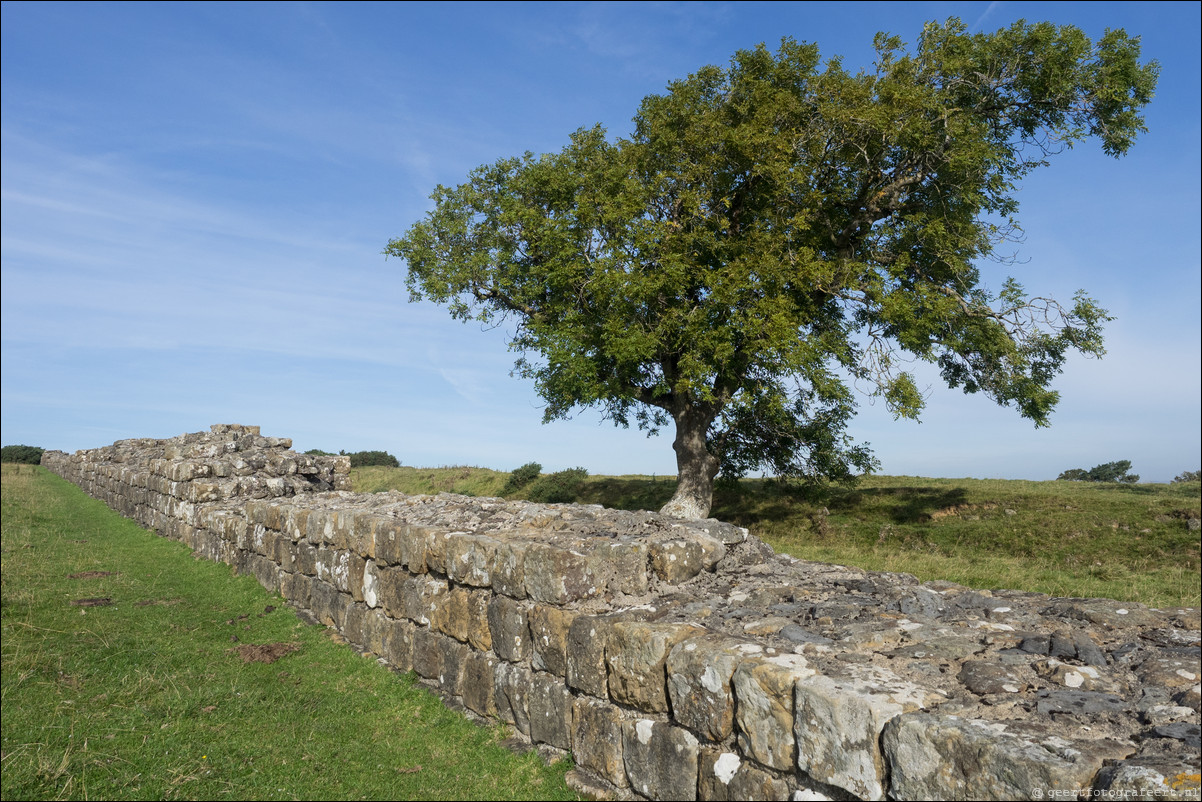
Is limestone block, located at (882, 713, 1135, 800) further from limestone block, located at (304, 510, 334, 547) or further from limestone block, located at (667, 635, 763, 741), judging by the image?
limestone block, located at (304, 510, 334, 547)

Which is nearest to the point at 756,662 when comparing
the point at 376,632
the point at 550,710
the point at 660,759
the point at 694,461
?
the point at 660,759

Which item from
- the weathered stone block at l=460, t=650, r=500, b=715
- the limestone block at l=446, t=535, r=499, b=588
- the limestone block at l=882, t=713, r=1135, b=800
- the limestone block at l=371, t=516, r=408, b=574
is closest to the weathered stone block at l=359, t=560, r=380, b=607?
the limestone block at l=371, t=516, r=408, b=574

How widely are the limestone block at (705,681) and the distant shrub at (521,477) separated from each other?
25404mm

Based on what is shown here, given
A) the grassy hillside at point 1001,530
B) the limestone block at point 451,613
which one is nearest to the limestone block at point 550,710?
the limestone block at point 451,613

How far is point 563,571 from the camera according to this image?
18.6ft

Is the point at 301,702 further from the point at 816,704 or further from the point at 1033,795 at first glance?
the point at 1033,795

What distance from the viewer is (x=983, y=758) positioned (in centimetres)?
307

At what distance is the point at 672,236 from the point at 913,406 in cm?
690

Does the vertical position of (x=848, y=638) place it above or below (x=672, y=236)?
below

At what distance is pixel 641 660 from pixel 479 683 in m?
2.37

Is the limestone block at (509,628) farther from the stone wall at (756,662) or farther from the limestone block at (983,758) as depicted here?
the limestone block at (983,758)

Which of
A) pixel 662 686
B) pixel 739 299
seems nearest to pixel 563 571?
pixel 662 686

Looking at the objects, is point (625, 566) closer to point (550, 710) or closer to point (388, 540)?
point (550, 710)

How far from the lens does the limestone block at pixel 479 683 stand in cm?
636
